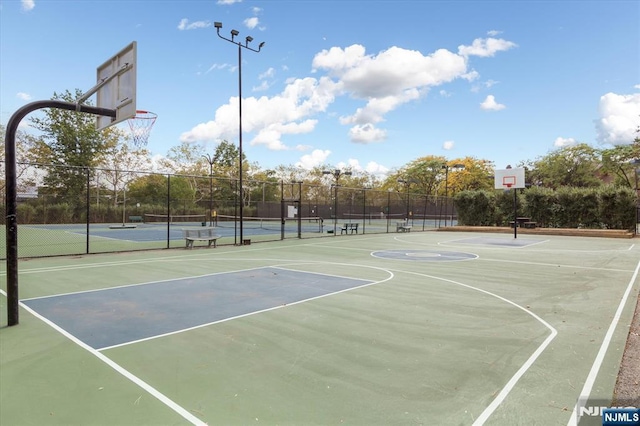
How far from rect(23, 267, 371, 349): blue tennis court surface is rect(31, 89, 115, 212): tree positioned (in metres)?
35.2

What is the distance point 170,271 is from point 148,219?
28259mm

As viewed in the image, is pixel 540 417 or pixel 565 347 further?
pixel 565 347

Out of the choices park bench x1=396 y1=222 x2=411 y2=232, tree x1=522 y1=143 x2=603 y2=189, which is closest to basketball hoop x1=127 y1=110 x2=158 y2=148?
park bench x1=396 y1=222 x2=411 y2=232

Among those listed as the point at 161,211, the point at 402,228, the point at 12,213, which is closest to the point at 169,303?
the point at 12,213

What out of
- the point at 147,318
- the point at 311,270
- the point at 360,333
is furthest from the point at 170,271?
the point at 360,333

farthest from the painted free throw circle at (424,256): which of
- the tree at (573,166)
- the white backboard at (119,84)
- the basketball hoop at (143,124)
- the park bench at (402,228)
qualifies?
the tree at (573,166)

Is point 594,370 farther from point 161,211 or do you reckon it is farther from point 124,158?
point 124,158

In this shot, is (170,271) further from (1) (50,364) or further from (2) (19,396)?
(2) (19,396)

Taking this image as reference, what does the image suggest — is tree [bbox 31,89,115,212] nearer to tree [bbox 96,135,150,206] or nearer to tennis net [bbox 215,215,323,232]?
tree [bbox 96,135,150,206]

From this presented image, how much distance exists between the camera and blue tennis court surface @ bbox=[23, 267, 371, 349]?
16.0 feet

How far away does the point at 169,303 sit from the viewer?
20.1ft

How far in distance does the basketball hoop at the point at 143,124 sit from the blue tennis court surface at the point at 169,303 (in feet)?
24.3

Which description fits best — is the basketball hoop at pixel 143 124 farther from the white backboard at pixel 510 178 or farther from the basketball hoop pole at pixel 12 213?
the white backboard at pixel 510 178

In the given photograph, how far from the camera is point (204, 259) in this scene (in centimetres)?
1170
